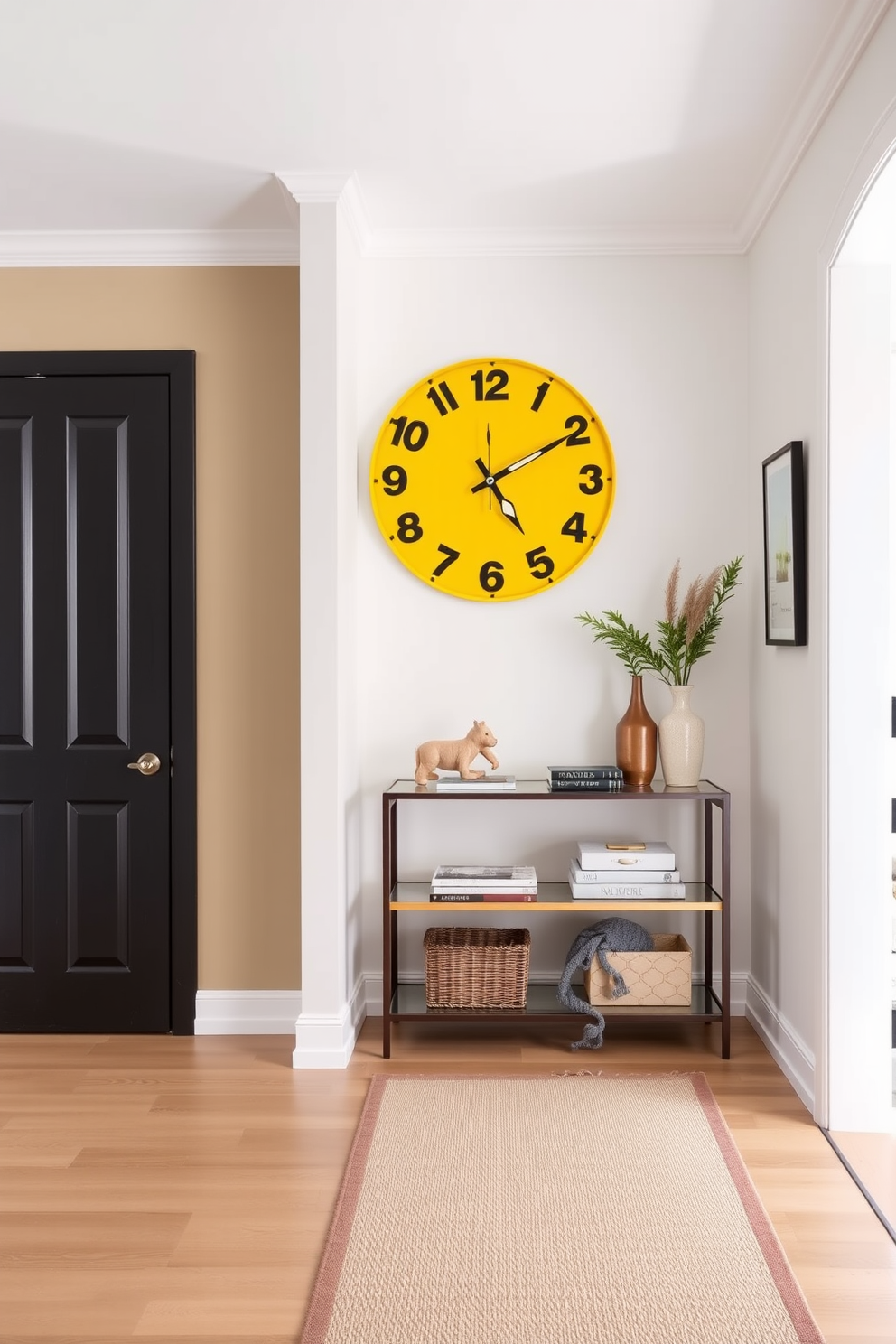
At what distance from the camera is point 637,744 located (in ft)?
10.4

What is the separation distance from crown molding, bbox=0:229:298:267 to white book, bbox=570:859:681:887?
7.08 feet

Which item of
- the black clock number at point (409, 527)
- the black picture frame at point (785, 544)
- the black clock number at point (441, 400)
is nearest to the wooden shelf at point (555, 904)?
the black picture frame at point (785, 544)

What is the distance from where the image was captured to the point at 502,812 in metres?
3.42

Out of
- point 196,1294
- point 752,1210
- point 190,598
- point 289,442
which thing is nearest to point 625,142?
point 289,442

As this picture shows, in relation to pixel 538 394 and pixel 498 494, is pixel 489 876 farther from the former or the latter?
pixel 538 394

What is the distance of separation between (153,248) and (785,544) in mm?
2206

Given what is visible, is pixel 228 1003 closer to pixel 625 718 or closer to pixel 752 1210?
pixel 625 718

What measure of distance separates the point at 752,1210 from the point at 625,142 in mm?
2638

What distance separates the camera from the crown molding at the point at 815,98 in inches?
85.4

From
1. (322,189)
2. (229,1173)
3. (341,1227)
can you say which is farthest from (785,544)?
(229,1173)

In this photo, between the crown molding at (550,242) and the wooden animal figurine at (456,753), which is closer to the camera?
the wooden animal figurine at (456,753)

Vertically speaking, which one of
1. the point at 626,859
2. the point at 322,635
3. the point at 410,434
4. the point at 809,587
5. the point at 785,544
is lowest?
the point at 626,859

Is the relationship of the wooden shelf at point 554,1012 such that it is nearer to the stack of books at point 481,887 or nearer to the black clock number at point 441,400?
the stack of books at point 481,887

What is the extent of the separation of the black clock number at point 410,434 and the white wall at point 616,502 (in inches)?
3.1
